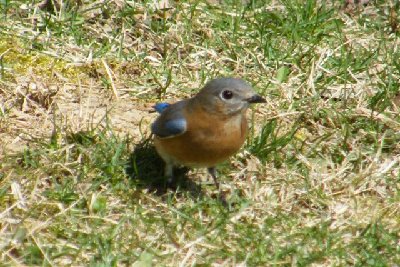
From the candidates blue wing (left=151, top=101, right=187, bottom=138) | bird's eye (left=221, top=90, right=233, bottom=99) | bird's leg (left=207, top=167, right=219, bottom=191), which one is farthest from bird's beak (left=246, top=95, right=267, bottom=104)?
bird's leg (left=207, top=167, right=219, bottom=191)

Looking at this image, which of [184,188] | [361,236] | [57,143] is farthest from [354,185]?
[57,143]

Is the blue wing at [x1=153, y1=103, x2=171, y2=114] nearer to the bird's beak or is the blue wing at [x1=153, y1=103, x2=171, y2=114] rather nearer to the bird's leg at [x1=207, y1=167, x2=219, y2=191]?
the bird's leg at [x1=207, y1=167, x2=219, y2=191]

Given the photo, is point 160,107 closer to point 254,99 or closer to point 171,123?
point 171,123

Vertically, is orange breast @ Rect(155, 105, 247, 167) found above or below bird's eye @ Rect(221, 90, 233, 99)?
below

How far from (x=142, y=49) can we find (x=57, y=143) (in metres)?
1.90

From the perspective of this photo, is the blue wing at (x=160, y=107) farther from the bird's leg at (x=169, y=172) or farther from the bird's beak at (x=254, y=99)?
the bird's beak at (x=254, y=99)

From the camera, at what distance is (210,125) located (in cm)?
691

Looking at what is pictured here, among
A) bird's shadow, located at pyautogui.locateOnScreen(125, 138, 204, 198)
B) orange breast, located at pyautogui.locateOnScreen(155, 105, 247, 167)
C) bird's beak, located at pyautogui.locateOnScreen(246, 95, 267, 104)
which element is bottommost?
bird's shadow, located at pyautogui.locateOnScreen(125, 138, 204, 198)

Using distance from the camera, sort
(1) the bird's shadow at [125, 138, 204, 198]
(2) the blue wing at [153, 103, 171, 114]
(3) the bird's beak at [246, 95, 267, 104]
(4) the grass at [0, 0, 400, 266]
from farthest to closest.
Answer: (2) the blue wing at [153, 103, 171, 114] → (1) the bird's shadow at [125, 138, 204, 198] → (3) the bird's beak at [246, 95, 267, 104] → (4) the grass at [0, 0, 400, 266]

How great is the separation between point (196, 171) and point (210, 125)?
898mm

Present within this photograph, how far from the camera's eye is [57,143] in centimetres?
736

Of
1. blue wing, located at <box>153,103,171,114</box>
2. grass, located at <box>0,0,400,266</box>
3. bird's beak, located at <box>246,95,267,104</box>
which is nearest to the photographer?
grass, located at <box>0,0,400,266</box>

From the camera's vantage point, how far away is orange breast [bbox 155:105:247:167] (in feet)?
22.6

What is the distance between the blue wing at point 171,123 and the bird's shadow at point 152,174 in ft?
1.10
